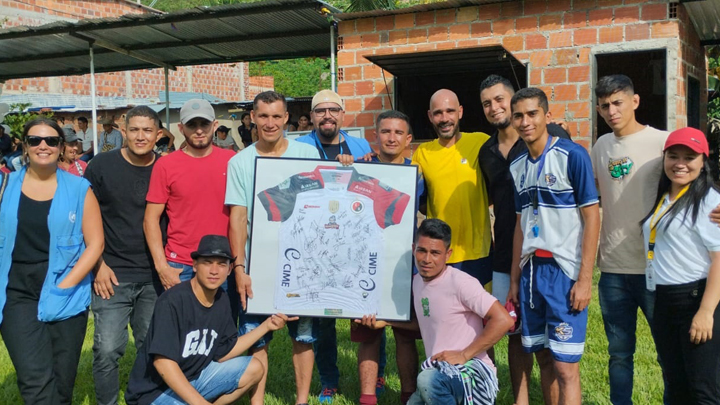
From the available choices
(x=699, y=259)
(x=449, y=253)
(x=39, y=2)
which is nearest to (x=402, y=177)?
(x=449, y=253)

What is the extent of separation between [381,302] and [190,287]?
4.34 feet

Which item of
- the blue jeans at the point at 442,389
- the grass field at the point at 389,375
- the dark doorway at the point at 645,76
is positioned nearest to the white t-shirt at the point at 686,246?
the blue jeans at the point at 442,389

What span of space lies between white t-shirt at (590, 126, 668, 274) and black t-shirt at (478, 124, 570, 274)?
1.41 ft

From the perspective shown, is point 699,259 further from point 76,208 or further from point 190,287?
point 76,208

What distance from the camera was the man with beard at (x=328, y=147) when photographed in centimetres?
529

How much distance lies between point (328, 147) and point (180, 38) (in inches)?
293

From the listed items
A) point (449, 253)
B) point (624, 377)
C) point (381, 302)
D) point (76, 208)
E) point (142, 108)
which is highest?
point (142, 108)

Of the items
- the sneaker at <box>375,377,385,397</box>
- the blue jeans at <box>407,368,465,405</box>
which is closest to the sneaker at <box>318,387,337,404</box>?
the sneaker at <box>375,377,385,397</box>

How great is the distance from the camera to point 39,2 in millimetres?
27281

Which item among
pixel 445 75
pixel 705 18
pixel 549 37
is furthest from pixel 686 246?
pixel 445 75

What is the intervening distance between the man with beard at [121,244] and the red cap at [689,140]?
343cm

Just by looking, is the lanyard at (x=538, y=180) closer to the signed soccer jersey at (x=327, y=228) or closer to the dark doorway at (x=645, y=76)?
the signed soccer jersey at (x=327, y=228)

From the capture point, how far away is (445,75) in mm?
13070

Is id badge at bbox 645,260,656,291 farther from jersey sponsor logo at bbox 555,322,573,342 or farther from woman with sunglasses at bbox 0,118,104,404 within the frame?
woman with sunglasses at bbox 0,118,104,404
